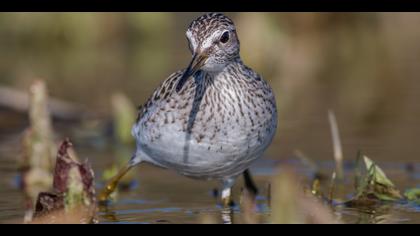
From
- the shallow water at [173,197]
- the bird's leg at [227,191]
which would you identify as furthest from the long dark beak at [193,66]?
the bird's leg at [227,191]

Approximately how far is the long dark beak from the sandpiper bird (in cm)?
5

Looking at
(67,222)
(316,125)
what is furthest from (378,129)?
(67,222)

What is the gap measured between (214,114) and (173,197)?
1473 millimetres

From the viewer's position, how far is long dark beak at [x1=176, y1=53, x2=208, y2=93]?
26.8 ft

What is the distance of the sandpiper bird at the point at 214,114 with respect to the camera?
28.4ft

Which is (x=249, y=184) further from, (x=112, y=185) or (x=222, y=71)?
(x=222, y=71)

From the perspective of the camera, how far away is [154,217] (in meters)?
9.01

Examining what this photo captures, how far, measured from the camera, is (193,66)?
8.25 meters

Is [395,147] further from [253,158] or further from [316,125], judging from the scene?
[253,158]

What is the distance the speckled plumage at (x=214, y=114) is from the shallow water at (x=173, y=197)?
422 mm

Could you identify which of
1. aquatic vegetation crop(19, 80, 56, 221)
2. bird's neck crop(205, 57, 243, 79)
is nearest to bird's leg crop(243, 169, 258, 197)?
bird's neck crop(205, 57, 243, 79)

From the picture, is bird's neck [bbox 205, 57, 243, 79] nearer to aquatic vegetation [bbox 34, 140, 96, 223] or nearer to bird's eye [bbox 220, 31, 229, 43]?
bird's eye [bbox 220, 31, 229, 43]

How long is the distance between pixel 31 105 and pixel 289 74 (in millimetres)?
8417
